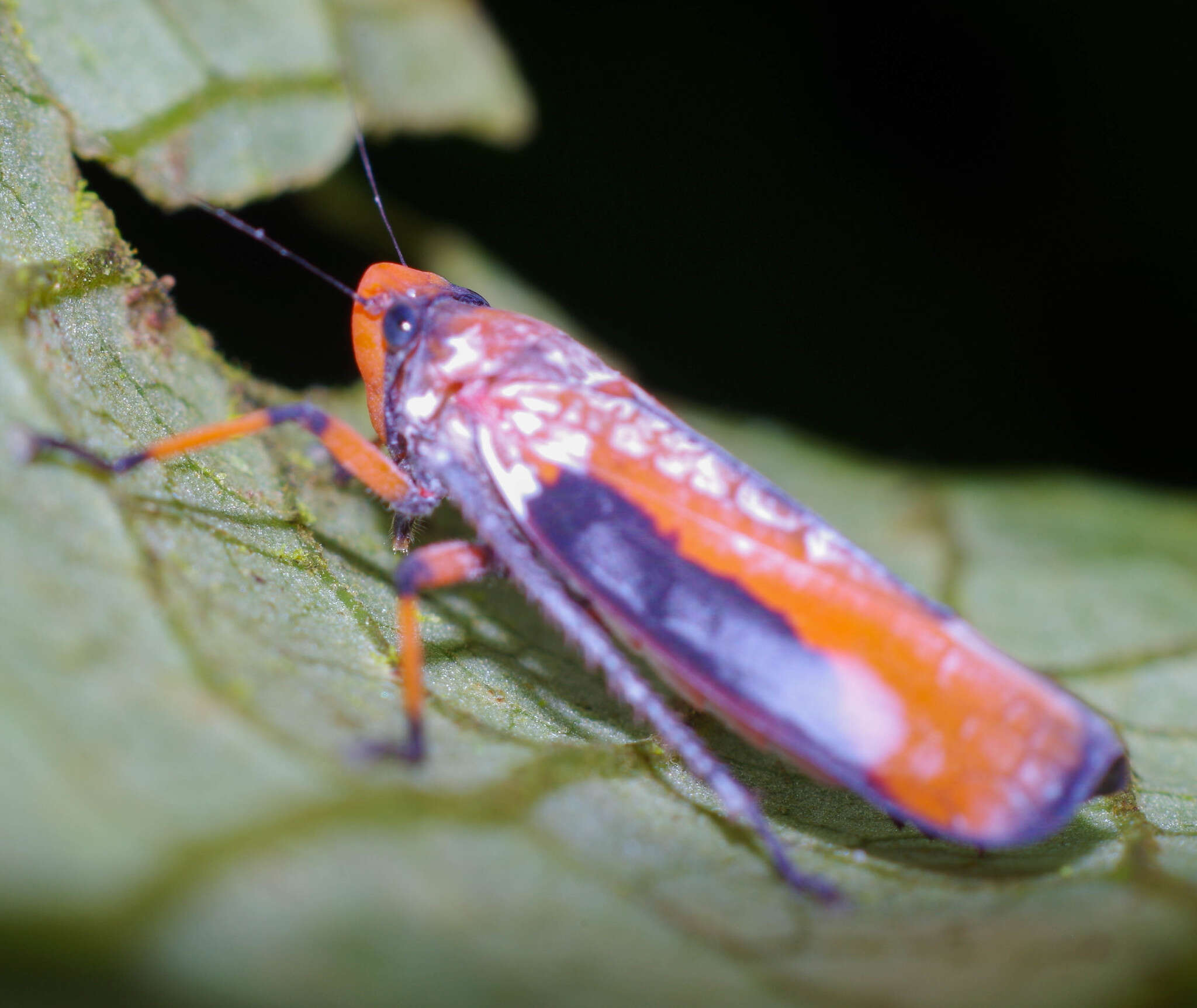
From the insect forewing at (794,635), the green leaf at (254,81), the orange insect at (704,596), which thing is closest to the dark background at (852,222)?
the green leaf at (254,81)

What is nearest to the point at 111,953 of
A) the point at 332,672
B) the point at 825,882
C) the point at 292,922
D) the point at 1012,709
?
the point at 292,922

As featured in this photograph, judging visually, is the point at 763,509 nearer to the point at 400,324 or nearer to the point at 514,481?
the point at 514,481

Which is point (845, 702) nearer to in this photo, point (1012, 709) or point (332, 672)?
→ point (1012, 709)

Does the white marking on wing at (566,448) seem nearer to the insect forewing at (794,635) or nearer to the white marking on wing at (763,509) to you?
the insect forewing at (794,635)

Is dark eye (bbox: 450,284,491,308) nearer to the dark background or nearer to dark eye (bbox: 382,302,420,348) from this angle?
dark eye (bbox: 382,302,420,348)

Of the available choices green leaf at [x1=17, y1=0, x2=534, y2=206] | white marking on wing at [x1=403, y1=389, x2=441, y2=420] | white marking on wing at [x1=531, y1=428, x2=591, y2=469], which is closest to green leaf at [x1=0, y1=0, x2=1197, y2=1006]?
green leaf at [x1=17, y1=0, x2=534, y2=206]
